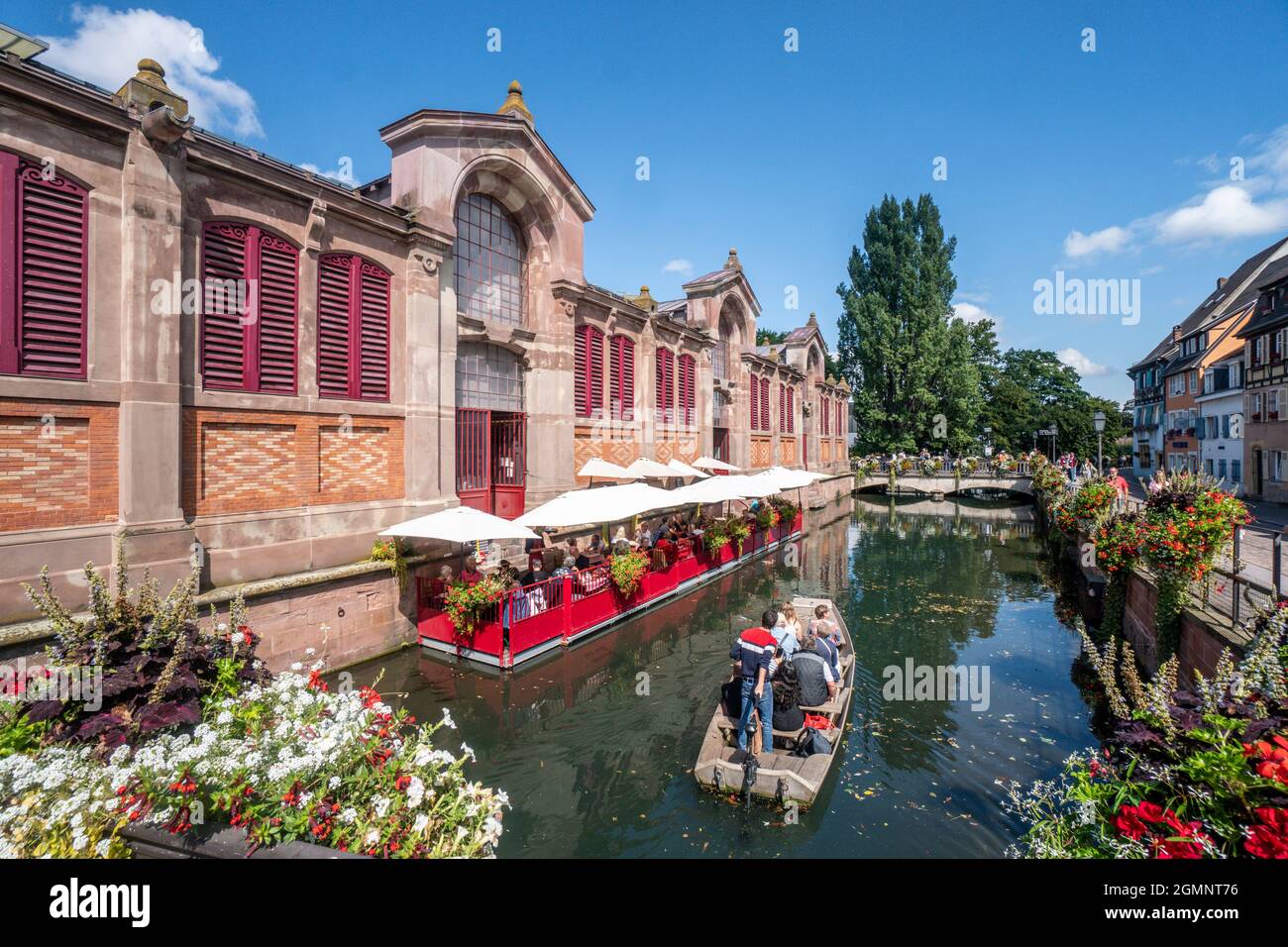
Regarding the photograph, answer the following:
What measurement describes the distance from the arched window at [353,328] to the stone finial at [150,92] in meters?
2.90

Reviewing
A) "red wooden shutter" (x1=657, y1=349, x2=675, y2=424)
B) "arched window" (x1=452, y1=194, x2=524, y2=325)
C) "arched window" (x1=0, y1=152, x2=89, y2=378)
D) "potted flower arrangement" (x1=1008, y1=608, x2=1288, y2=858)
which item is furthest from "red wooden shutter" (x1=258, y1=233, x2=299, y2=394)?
"red wooden shutter" (x1=657, y1=349, x2=675, y2=424)

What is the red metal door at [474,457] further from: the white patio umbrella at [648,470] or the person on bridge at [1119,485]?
the person on bridge at [1119,485]

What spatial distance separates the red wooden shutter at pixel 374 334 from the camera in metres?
11.7

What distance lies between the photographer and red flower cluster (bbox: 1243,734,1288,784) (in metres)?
2.77

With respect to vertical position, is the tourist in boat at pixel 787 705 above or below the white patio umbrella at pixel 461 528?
below

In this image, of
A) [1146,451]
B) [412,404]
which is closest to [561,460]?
[412,404]

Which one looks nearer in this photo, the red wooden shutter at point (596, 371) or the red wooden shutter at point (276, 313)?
the red wooden shutter at point (276, 313)

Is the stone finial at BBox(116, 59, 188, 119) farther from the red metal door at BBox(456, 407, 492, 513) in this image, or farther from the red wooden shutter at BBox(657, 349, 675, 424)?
the red wooden shutter at BBox(657, 349, 675, 424)

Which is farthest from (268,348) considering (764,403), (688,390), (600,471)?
(764,403)

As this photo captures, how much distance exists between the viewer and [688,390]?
2447 cm

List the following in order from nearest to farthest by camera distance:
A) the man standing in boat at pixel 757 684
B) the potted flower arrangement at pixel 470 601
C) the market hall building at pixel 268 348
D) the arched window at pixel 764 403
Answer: the man standing in boat at pixel 757 684 → the market hall building at pixel 268 348 → the potted flower arrangement at pixel 470 601 → the arched window at pixel 764 403

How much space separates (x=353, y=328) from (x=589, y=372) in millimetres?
7936

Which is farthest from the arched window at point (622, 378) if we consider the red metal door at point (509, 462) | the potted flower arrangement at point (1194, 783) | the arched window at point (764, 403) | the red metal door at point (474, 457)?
the potted flower arrangement at point (1194, 783)

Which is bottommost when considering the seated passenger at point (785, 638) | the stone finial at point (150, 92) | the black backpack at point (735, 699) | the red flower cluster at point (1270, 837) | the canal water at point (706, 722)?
the canal water at point (706, 722)
